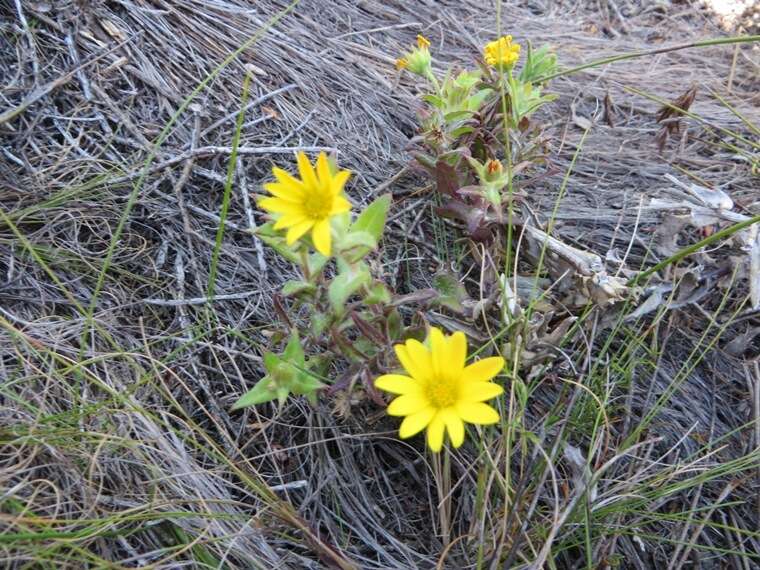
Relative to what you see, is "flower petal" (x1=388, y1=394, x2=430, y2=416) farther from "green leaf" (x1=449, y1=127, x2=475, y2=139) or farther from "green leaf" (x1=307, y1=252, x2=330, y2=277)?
"green leaf" (x1=449, y1=127, x2=475, y2=139)

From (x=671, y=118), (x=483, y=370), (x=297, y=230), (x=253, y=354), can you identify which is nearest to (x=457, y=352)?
Answer: (x=483, y=370)

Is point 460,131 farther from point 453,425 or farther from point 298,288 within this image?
point 453,425

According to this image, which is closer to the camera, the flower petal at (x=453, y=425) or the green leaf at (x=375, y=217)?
the flower petal at (x=453, y=425)

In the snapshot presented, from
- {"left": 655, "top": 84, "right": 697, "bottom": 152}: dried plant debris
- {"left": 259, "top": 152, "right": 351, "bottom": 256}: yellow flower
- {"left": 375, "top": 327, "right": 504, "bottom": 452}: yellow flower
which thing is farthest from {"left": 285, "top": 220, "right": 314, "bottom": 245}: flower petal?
{"left": 655, "top": 84, "right": 697, "bottom": 152}: dried plant debris

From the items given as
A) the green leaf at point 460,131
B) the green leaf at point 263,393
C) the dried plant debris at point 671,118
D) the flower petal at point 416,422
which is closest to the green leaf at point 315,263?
the green leaf at point 263,393

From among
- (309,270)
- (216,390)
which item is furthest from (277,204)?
(216,390)

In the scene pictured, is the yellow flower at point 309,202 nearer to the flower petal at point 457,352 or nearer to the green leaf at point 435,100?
the flower petal at point 457,352

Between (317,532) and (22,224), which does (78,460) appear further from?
(22,224)
